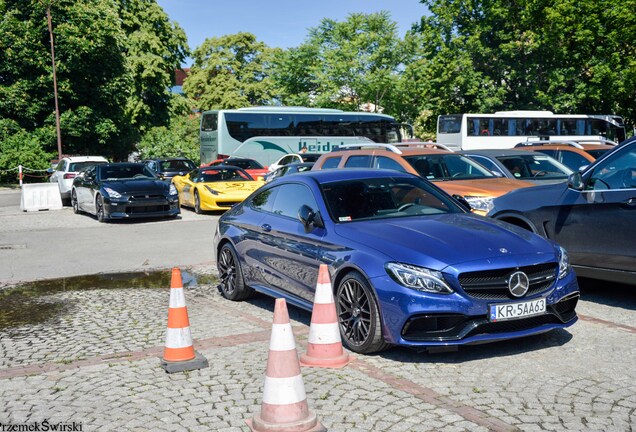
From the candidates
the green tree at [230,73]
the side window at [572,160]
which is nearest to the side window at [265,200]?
the side window at [572,160]

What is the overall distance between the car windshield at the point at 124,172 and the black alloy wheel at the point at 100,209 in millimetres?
761

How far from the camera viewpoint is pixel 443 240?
6.24 m

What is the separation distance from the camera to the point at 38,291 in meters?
→ 9.83

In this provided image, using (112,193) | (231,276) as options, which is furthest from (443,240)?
(112,193)

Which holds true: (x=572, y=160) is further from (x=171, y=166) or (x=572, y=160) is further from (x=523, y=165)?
(x=171, y=166)

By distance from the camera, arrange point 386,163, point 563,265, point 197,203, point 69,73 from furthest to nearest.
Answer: point 69,73 < point 197,203 < point 386,163 < point 563,265

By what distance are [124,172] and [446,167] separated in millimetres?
10015

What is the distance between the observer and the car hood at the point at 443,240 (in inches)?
235

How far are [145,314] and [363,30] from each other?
50.1 meters

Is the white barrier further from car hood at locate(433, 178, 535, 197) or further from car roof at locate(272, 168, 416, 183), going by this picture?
car roof at locate(272, 168, 416, 183)

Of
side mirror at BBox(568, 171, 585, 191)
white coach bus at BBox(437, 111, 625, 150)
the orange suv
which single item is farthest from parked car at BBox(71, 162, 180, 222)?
white coach bus at BBox(437, 111, 625, 150)

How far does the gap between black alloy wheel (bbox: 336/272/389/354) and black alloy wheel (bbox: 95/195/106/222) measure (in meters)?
13.6

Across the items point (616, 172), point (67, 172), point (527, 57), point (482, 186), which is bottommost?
point (67, 172)

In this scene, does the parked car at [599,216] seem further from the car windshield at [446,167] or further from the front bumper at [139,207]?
the front bumper at [139,207]
